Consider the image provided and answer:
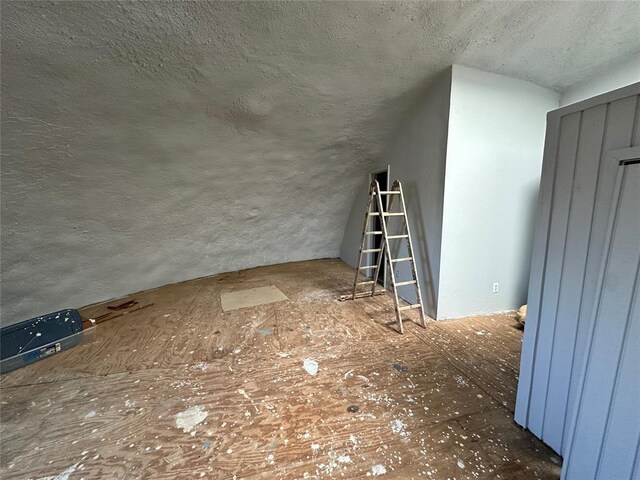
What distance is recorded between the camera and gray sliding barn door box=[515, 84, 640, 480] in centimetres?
103

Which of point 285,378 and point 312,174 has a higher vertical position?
point 312,174

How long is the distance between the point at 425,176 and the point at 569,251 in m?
1.73

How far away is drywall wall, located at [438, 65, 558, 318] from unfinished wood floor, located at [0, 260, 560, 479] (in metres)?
0.40

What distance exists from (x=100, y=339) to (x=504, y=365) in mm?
3439

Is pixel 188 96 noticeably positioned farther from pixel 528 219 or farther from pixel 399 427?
pixel 528 219

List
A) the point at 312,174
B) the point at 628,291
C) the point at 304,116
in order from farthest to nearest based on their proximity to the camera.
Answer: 1. the point at 312,174
2. the point at 304,116
3. the point at 628,291

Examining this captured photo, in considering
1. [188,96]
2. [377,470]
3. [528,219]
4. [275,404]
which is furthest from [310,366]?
[528,219]

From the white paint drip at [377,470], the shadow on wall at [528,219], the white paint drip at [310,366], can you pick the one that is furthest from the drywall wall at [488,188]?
the white paint drip at [377,470]

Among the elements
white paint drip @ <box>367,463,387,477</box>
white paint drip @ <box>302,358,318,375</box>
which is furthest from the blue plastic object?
white paint drip @ <box>367,463,387,477</box>

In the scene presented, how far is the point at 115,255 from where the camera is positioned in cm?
321

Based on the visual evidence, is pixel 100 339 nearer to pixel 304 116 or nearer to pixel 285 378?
pixel 285 378

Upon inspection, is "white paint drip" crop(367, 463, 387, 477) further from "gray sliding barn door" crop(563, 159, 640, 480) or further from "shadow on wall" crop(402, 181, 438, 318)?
"shadow on wall" crop(402, 181, 438, 318)

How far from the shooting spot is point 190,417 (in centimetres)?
156

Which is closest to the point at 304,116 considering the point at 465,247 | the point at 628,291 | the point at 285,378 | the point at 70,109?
the point at 70,109
